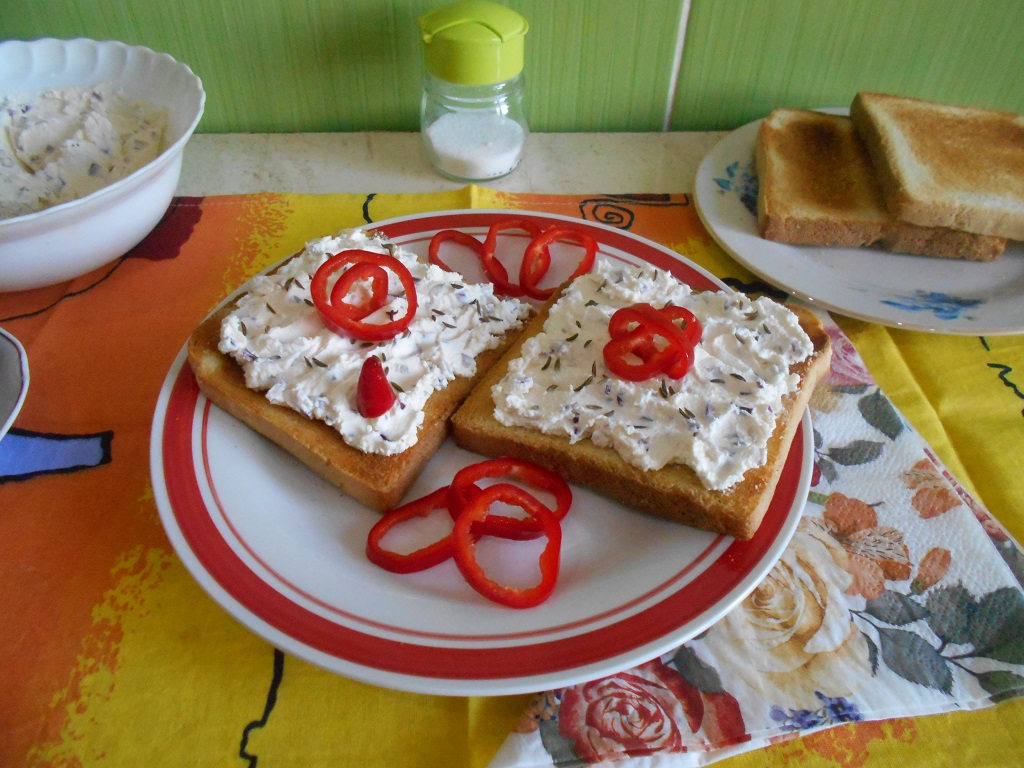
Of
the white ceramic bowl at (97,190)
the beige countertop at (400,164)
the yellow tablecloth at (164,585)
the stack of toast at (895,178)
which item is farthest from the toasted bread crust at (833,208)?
the white ceramic bowl at (97,190)

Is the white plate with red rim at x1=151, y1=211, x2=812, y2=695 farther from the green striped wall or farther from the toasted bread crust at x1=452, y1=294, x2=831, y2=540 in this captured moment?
the green striped wall

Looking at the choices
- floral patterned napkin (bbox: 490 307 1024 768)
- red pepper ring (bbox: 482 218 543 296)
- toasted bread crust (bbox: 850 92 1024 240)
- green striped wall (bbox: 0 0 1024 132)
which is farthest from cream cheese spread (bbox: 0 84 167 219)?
toasted bread crust (bbox: 850 92 1024 240)

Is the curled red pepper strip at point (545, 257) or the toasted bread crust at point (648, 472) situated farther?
the curled red pepper strip at point (545, 257)

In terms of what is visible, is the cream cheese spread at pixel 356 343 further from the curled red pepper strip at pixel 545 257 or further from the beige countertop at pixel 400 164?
the beige countertop at pixel 400 164

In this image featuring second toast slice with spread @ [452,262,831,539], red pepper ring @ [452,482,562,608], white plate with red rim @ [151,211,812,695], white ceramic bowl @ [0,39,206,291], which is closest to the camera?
white plate with red rim @ [151,211,812,695]

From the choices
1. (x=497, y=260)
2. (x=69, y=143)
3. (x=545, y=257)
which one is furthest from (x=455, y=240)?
(x=69, y=143)

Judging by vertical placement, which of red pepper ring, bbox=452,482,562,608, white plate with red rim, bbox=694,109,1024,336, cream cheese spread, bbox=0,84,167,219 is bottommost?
red pepper ring, bbox=452,482,562,608
